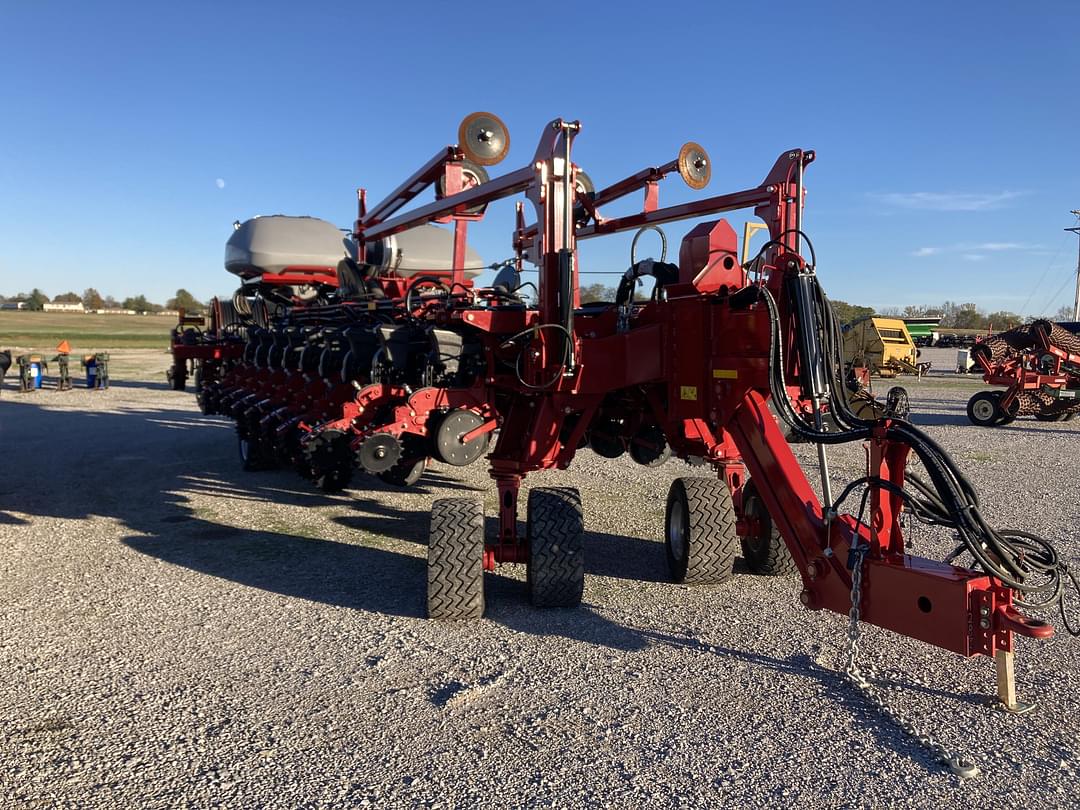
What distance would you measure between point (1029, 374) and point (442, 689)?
581 inches

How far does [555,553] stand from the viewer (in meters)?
4.71

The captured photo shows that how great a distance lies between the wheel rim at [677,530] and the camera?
5.24 meters

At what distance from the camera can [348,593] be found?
204 inches

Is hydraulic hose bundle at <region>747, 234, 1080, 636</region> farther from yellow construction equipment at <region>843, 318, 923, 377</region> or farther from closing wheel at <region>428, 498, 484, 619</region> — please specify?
yellow construction equipment at <region>843, 318, 923, 377</region>

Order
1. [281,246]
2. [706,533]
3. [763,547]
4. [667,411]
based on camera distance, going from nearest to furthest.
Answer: [667,411]
[706,533]
[763,547]
[281,246]

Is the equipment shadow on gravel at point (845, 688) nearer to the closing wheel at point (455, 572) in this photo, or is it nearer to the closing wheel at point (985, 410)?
the closing wheel at point (455, 572)

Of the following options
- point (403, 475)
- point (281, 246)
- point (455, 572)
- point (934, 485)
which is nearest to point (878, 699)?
point (934, 485)

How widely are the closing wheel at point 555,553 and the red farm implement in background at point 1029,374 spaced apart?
1295 cm

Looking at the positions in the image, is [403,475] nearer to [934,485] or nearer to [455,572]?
[455,572]

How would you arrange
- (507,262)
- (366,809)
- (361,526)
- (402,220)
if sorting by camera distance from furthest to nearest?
(402,220)
(361,526)
(507,262)
(366,809)

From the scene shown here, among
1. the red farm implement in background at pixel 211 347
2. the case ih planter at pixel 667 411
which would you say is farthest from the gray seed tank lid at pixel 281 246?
the case ih planter at pixel 667 411

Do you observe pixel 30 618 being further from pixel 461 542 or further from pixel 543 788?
pixel 543 788

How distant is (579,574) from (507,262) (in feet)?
10.0

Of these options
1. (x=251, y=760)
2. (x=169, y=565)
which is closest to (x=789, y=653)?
(x=251, y=760)
